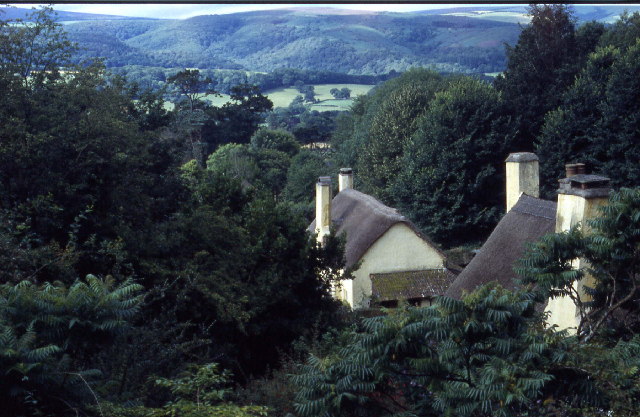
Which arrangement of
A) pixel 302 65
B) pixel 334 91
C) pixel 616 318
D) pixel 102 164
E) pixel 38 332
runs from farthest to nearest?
1. pixel 302 65
2. pixel 334 91
3. pixel 102 164
4. pixel 616 318
5. pixel 38 332

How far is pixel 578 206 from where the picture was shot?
1033 centimetres

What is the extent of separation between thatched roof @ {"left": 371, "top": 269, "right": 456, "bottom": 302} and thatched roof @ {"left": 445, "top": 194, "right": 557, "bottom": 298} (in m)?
4.09

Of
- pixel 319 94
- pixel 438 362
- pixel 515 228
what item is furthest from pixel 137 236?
pixel 319 94

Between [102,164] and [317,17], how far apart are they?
74.1m

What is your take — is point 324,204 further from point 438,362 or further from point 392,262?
point 438,362

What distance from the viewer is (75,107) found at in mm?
13977

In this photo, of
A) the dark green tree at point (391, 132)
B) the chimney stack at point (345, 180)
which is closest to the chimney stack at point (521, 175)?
→ the chimney stack at point (345, 180)

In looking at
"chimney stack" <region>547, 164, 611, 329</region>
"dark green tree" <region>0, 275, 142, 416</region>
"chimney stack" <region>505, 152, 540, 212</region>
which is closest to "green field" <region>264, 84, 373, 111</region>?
"chimney stack" <region>505, 152, 540, 212</region>

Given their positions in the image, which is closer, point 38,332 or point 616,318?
point 38,332

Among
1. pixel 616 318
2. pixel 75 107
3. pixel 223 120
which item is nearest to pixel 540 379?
pixel 616 318

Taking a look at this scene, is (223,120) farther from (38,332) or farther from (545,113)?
(38,332)

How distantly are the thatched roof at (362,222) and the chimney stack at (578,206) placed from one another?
357 inches

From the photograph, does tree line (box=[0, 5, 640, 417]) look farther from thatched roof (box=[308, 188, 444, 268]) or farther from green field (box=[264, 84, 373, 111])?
green field (box=[264, 84, 373, 111])

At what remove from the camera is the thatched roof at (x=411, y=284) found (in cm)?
2005
